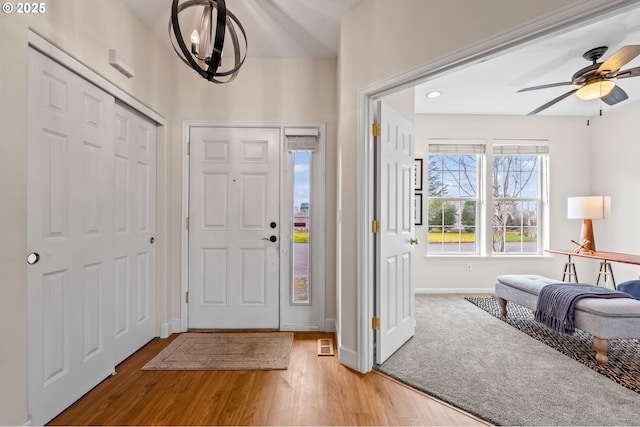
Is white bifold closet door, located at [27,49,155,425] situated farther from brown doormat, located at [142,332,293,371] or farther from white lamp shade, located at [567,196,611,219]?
white lamp shade, located at [567,196,611,219]

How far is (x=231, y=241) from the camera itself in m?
2.99

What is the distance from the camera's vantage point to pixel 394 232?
2451 mm

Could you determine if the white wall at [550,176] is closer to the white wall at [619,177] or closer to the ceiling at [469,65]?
the white wall at [619,177]

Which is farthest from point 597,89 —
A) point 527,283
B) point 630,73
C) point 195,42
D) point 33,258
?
point 33,258

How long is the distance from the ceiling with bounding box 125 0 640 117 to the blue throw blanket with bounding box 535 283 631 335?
2146 mm

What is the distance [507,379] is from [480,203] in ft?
10.0

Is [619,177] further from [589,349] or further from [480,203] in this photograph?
[589,349]

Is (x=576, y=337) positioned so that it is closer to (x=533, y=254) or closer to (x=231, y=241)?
(x=533, y=254)

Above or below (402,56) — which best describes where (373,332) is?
below

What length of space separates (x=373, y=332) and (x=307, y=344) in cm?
72

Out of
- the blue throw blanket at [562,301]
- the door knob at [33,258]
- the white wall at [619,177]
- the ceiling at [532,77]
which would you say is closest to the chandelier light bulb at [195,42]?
the door knob at [33,258]

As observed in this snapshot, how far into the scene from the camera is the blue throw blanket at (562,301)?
2.53 m

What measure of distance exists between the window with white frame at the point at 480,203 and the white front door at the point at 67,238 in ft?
13.5

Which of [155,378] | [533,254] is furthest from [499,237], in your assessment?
[155,378]
